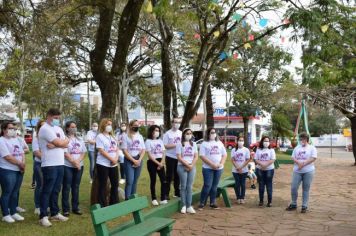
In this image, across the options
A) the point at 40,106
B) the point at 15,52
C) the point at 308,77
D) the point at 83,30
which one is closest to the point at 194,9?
the point at 308,77

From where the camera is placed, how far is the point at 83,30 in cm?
2208

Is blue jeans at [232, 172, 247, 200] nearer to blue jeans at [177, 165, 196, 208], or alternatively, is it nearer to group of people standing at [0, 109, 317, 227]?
group of people standing at [0, 109, 317, 227]

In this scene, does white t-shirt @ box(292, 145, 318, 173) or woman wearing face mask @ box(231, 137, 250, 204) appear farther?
woman wearing face mask @ box(231, 137, 250, 204)

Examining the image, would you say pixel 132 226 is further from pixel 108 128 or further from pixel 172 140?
pixel 172 140

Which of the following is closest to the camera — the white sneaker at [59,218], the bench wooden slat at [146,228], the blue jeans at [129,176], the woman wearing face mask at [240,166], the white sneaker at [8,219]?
the bench wooden slat at [146,228]

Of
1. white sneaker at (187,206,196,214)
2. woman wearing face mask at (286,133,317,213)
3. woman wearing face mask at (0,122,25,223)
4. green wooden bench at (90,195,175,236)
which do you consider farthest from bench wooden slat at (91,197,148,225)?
woman wearing face mask at (286,133,317,213)

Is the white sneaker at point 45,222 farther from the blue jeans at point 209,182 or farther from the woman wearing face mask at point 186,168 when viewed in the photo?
the blue jeans at point 209,182

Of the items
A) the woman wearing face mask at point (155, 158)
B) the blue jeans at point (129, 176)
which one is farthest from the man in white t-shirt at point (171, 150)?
the blue jeans at point (129, 176)

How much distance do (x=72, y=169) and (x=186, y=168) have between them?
219 cm

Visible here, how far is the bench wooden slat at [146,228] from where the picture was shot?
19.6 ft

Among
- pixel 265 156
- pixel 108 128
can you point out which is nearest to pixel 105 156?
pixel 108 128

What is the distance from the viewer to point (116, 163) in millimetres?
8391

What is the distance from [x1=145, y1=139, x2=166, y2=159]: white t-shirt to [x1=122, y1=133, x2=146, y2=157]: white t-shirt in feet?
0.82

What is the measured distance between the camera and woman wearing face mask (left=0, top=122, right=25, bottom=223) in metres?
7.66
